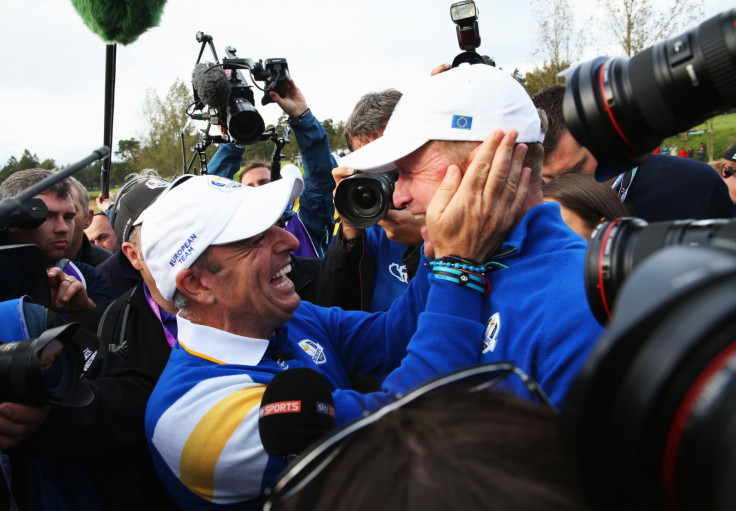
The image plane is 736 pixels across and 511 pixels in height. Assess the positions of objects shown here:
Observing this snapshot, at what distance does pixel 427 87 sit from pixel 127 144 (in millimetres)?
43549

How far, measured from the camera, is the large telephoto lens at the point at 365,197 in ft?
7.91

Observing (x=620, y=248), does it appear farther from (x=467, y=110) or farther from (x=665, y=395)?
(x=467, y=110)

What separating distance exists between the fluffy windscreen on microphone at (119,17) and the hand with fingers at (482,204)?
159cm

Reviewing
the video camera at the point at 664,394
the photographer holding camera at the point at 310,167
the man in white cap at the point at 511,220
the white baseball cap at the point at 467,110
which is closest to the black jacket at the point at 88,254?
the photographer holding camera at the point at 310,167

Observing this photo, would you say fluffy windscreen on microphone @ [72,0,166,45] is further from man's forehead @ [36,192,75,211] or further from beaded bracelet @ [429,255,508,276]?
beaded bracelet @ [429,255,508,276]

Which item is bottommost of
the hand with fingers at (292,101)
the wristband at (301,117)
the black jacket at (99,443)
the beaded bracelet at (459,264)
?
the black jacket at (99,443)

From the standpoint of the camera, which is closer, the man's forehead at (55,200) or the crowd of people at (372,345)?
the crowd of people at (372,345)

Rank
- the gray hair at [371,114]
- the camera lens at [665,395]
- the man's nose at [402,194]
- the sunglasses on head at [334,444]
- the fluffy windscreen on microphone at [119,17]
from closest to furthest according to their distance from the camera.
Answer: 1. the camera lens at [665,395]
2. the sunglasses on head at [334,444]
3. the man's nose at [402,194]
4. the fluffy windscreen on microphone at [119,17]
5. the gray hair at [371,114]

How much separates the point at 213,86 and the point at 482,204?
257cm

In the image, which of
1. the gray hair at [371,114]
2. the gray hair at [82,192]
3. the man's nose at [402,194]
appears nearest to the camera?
the man's nose at [402,194]

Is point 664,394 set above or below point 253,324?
above

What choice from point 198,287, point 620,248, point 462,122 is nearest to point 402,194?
point 462,122

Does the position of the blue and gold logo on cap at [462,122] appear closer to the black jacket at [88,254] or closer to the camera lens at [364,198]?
the camera lens at [364,198]

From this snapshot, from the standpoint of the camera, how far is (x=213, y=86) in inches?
136
